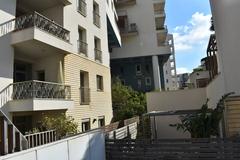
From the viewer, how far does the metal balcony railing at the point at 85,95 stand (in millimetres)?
15942

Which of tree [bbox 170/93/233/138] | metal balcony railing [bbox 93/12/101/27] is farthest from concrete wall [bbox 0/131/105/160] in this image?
metal balcony railing [bbox 93/12/101/27]

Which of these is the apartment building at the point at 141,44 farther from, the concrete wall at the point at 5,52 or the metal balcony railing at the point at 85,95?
the concrete wall at the point at 5,52

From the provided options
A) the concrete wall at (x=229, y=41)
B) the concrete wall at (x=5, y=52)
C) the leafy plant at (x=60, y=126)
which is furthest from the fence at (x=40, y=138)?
the concrete wall at (x=229, y=41)

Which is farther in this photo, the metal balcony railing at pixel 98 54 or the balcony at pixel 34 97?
the metal balcony railing at pixel 98 54

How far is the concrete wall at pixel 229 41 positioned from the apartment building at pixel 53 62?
24.6ft

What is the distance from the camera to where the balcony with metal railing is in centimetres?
1590

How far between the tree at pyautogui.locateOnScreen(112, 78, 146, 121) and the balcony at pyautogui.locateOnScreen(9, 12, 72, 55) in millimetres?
12819

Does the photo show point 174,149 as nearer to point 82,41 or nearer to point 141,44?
point 82,41

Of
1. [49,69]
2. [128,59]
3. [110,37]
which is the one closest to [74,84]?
[49,69]

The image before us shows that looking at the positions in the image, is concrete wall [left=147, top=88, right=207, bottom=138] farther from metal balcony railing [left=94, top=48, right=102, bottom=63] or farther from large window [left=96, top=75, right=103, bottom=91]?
metal balcony railing [left=94, top=48, right=102, bottom=63]

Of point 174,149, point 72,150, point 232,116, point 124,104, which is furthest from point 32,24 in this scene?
point 124,104

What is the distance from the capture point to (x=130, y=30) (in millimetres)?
35219

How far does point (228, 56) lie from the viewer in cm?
1025

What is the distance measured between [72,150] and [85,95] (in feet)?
29.7
